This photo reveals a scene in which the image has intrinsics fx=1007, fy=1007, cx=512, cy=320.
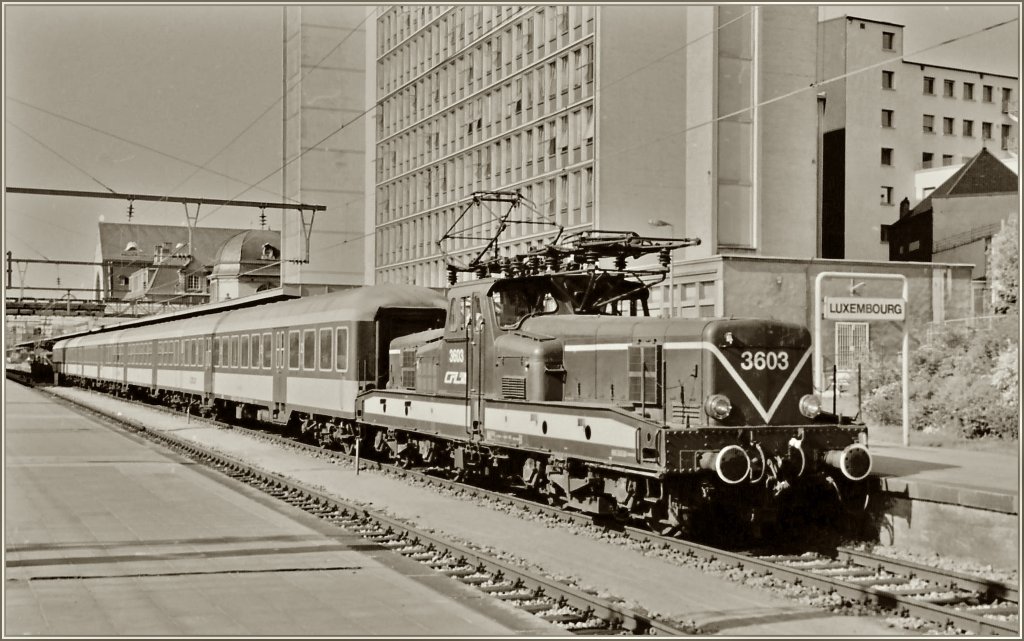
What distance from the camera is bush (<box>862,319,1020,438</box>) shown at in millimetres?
19156

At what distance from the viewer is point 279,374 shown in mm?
24547

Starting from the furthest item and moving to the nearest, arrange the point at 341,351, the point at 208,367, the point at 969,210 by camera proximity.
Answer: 1. the point at 969,210
2. the point at 208,367
3. the point at 341,351

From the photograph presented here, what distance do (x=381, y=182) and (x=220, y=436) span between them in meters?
9.74

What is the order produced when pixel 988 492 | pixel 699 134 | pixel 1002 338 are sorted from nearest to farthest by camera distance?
pixel 988 492
pixel 1002 338
pixel 699 134

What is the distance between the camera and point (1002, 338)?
886 inches

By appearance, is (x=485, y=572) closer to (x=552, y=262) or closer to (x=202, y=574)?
(x=202, y=574)

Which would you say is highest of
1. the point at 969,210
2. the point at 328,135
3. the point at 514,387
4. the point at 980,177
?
the point at 980,177

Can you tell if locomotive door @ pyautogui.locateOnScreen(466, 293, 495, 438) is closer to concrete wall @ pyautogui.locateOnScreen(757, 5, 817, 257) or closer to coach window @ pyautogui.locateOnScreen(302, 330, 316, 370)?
coach window @ pyautogui.locateOnScreen(302, 330, 316, 370)

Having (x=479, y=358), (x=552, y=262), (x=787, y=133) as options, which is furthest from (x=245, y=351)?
(x=787, y=133)

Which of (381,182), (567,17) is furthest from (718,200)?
(381,182)

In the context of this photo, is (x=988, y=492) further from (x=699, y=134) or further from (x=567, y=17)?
(x=699, y=134)

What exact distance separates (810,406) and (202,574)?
6948mm

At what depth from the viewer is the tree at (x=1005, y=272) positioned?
→ 1050 inches

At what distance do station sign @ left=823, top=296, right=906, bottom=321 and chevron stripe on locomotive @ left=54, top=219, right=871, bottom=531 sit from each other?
3.45 metres
